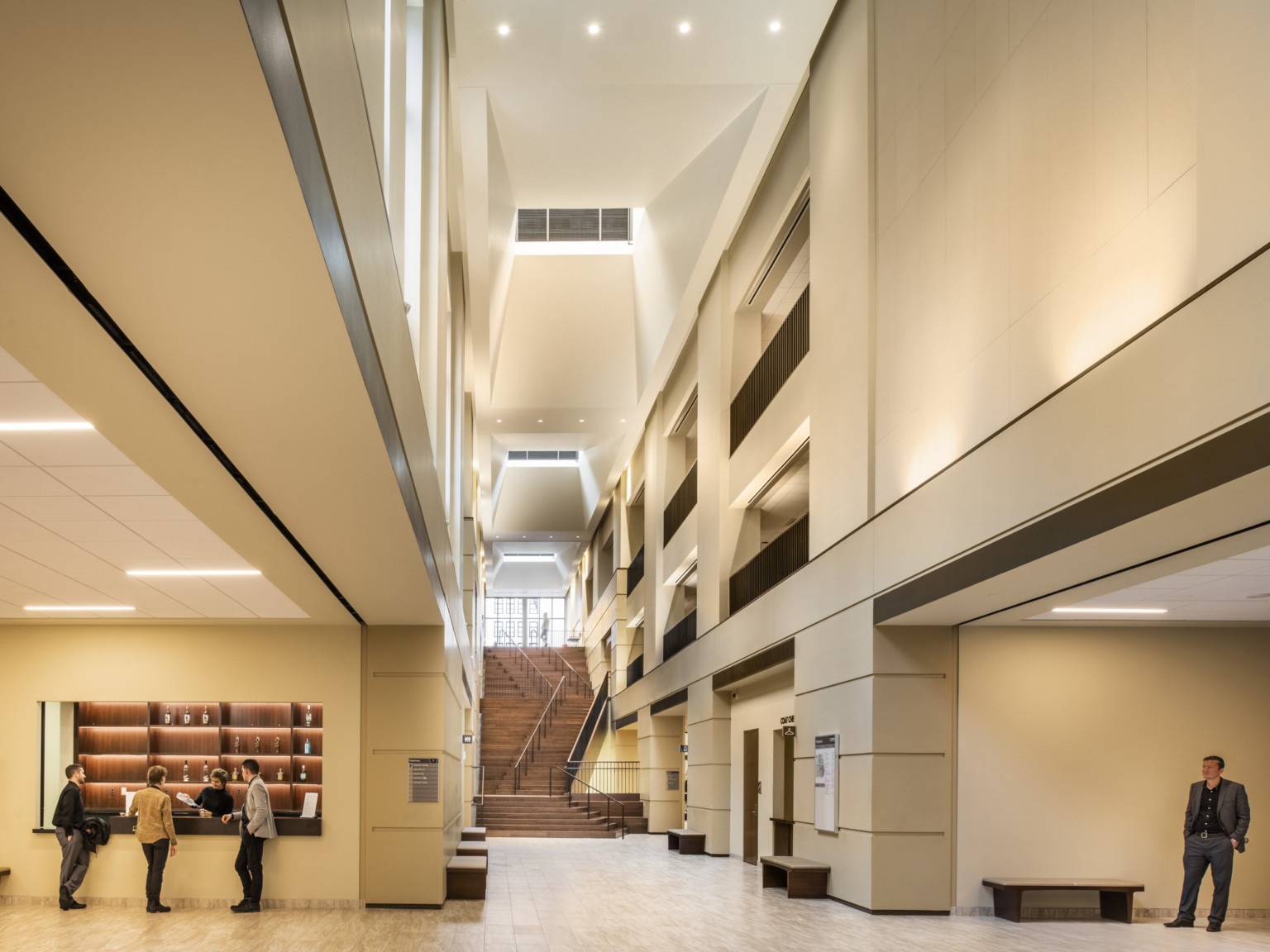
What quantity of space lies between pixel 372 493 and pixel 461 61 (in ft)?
26.3

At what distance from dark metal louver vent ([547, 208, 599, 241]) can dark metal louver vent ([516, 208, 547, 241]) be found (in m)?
0.09

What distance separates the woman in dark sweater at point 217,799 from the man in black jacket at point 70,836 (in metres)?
1.11

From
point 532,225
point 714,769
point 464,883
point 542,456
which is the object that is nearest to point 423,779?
point 464,883

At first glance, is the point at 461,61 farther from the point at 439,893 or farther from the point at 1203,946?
the point at 1203,946

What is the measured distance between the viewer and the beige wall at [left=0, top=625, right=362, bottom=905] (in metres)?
11.0

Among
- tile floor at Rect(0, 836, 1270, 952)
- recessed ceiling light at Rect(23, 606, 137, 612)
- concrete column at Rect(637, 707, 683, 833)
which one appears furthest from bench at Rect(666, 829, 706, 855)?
recessed ceiling light at Rect(23, 606, 137, 612)

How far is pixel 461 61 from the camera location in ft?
41.1

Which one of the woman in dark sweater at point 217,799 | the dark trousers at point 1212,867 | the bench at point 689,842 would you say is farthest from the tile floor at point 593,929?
the bench at point 689,842

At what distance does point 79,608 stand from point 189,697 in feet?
4.94

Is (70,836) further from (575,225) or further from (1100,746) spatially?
(575,225)

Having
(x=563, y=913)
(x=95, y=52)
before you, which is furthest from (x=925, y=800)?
(x=95, y=52)

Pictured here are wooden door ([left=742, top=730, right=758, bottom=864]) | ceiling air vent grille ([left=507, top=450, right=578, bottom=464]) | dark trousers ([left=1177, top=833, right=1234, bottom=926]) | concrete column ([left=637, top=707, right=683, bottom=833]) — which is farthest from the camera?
ceiling air vent grille ([left=507, top=450, right=578, bottom=464])

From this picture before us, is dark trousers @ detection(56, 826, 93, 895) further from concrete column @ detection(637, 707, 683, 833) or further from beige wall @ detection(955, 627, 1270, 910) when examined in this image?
concrete column @ detection(637, 707, 683, 833)

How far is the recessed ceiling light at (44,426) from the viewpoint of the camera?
192 inches
